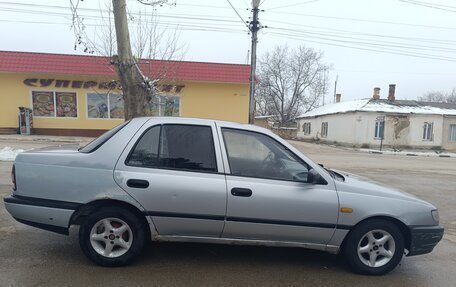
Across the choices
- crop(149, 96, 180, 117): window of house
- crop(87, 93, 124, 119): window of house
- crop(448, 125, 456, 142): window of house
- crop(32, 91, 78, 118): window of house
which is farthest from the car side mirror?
crop(448, 125, 456, 142): window of house

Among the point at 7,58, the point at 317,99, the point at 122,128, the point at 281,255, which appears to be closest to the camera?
the point at 122,128

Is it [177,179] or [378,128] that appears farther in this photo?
[378,128]

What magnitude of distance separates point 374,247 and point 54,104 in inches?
879

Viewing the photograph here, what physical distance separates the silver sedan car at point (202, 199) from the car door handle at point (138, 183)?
10mm

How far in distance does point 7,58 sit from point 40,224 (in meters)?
21.3

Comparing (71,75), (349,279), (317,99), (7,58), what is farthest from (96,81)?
(317,99)

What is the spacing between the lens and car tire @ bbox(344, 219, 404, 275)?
3.95m

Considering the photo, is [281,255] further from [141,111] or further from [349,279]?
[141,111]

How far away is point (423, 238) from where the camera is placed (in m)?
4.00

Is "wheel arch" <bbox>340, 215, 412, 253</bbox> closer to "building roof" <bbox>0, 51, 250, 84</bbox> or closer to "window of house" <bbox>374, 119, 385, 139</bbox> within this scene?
"building roof" <bbox>0, 51, 250, 84</bbox>

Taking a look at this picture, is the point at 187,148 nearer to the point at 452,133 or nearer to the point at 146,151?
the point at 146,151

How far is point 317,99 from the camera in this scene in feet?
197

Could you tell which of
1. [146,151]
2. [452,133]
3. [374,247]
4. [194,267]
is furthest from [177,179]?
[452,133]

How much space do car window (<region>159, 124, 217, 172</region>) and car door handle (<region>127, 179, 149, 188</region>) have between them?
25 cm
